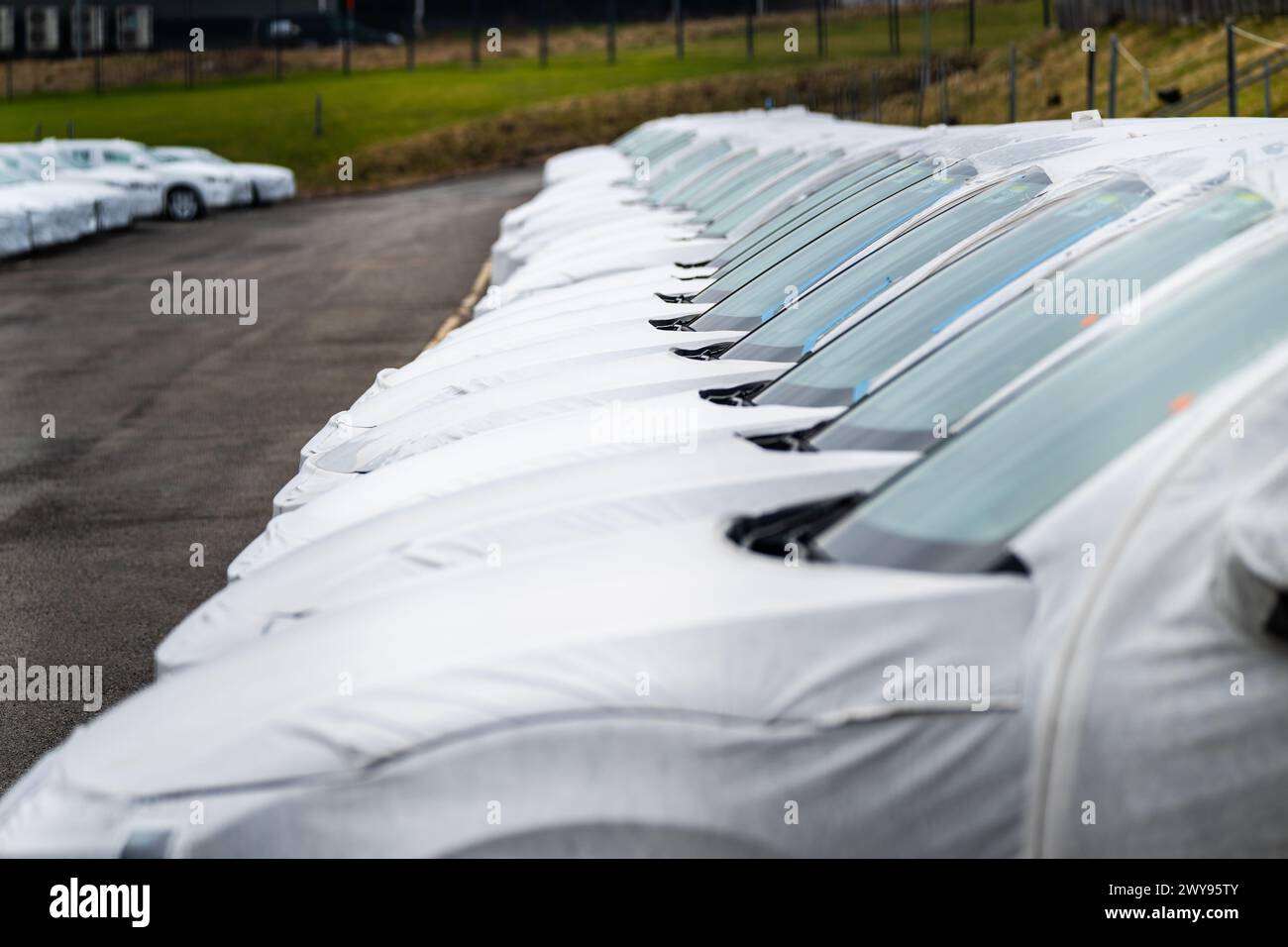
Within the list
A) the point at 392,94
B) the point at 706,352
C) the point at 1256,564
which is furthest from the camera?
the point at 392,94

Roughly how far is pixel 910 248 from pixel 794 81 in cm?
5433

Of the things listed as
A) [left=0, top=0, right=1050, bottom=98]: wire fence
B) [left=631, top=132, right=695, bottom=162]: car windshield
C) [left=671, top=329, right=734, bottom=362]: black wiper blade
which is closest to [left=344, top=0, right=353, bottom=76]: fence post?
[left=0, top=0, right=1050, bottom=98]: wire fence

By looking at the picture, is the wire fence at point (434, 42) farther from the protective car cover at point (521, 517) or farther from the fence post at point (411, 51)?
the protective car cover at point (521, 517)

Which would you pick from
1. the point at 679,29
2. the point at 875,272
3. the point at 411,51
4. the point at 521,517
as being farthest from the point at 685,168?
the point at 411,51

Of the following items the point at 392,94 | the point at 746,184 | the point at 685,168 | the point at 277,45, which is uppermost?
the point at 277,45

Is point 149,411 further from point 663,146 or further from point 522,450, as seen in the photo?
point 663,146

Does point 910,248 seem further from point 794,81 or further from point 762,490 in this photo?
point 794,81

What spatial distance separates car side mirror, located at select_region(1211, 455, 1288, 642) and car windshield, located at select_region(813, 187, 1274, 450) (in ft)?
3.07

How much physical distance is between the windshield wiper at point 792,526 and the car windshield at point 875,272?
2090 mm

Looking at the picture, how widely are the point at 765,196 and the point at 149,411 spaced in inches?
180

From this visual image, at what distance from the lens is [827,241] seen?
6680mm

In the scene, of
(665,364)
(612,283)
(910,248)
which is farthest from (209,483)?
(910,248)

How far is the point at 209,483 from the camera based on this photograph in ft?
30.6

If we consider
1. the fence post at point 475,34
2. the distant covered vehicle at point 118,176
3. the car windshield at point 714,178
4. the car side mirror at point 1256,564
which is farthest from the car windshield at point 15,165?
the fence post at point 475,34
